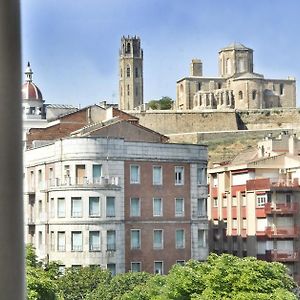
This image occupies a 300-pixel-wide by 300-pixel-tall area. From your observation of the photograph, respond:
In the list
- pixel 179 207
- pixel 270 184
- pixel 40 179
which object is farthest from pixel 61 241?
pixel 270 184

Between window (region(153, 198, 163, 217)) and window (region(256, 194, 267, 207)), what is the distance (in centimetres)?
1131

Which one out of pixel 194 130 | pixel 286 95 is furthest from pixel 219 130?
pixel 286 95

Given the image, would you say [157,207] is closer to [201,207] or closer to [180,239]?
[180,239]

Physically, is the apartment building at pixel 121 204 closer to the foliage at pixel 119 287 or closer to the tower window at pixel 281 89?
the foliage at pixel 119 287

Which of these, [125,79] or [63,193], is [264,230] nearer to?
[63,193]

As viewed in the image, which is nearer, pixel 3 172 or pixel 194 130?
pixel 3 172

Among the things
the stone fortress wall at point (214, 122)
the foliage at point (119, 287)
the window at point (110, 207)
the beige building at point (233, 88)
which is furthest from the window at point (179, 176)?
the beige building at point (233, 88)

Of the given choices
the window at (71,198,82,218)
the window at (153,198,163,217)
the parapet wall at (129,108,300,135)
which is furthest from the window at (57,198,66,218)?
the parapet wall at (129,108,300,135)

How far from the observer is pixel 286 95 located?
131 m

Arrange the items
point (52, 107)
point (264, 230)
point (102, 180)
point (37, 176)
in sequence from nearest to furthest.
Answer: point (102, 180) → point (37, 176) → point (264, 230) → point (52, 107)

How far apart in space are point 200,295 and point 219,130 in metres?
78.9

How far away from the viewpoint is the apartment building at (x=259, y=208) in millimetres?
47750

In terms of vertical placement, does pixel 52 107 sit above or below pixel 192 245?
above

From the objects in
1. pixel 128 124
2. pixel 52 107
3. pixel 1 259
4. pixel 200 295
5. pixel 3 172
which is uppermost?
pixel 52 107
